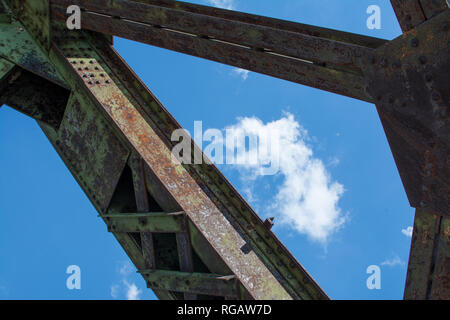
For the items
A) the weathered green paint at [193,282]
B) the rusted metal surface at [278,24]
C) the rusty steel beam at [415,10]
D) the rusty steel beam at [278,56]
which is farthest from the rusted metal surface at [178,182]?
the rusty steel beam at [415,10]

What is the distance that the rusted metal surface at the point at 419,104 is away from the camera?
251cm

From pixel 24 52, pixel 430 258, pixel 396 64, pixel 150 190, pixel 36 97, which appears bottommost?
pixel 430 258

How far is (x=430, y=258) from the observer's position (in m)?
3.26

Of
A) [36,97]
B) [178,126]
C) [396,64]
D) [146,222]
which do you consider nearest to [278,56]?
[396,64]

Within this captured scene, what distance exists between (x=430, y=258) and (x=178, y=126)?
3.04 metres

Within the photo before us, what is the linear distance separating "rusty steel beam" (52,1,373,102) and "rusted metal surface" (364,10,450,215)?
163 mm

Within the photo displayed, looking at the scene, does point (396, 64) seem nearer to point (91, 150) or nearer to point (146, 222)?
point (146, 222)

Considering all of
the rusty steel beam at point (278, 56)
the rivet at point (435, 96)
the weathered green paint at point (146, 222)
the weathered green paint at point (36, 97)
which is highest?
the weathered green paint at point (36, 97)

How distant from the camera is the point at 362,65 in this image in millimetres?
2889

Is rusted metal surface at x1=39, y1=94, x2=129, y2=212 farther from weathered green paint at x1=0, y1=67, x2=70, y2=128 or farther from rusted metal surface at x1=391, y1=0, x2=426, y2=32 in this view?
rusted metal surface at x1=391, y1=0, x2=426, y2=32

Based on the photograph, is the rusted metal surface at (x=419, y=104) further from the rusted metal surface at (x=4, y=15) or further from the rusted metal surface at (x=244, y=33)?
the rusted metal surface at (x=4, y=15)
